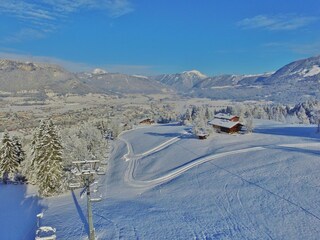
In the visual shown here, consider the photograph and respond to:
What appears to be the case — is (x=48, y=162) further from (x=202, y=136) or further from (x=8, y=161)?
(x=202, y=136)

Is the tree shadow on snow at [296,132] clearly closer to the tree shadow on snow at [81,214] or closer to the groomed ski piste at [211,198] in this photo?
the groomed ski piste at [211,198]

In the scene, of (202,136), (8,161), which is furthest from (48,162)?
(202,136)

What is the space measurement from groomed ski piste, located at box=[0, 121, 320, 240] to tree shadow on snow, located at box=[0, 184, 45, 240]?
63 cm

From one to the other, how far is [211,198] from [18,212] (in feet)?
70.6

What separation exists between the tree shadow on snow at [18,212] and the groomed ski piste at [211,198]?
0.63m

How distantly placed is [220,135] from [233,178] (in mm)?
31806

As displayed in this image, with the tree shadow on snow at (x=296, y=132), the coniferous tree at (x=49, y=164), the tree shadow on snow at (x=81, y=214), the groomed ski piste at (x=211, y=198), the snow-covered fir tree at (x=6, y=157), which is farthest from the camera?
the tree shadow on snow at (x=296, y=132)

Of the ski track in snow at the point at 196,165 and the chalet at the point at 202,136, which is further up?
the chalet at the point at 202,136

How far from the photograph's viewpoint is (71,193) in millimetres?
41875

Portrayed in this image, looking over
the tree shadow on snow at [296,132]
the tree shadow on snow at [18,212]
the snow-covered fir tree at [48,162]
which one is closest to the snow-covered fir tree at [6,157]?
the tree shadow on snow at [18,212]

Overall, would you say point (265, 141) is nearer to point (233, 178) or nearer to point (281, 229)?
point (233, 178)

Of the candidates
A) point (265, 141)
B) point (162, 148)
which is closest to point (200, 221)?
point (265, 141)

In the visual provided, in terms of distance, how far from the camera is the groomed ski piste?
80.3 ft

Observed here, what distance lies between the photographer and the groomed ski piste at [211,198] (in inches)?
964
